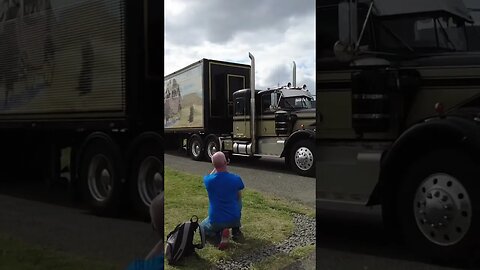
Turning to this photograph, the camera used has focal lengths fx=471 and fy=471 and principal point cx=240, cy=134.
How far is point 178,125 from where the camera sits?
6.57 feet

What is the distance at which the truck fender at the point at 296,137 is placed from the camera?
1.68 m

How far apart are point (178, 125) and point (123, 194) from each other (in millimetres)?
377

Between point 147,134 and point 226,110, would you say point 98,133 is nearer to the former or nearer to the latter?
point 147,134

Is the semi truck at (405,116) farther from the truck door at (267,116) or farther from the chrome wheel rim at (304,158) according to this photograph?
the truck door at (267,116)

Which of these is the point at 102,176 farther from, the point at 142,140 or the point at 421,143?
the point at 421,143

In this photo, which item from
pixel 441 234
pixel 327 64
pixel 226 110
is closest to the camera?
pixel 441 234

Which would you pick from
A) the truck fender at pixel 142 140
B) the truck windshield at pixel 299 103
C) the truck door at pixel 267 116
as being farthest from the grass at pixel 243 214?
the truck windshield at pixel 299 103

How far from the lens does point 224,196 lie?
189 cm

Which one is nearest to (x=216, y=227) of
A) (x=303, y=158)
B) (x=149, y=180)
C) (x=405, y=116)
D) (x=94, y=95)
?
(x=149, y=180)

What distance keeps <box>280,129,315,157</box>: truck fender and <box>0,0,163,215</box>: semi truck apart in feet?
1.86

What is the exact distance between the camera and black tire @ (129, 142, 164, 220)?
6.61 ft

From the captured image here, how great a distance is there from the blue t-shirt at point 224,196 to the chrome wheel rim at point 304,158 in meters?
0.27

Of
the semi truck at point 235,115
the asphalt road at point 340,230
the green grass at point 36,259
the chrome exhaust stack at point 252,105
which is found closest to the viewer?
the asphalt road at point 340,230

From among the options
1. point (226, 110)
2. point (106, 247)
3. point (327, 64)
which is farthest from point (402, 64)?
point (106, 247)
